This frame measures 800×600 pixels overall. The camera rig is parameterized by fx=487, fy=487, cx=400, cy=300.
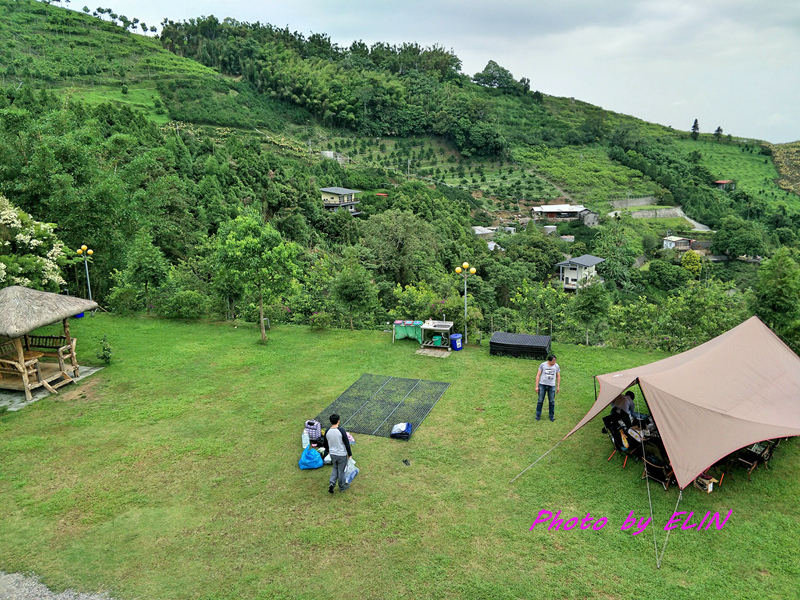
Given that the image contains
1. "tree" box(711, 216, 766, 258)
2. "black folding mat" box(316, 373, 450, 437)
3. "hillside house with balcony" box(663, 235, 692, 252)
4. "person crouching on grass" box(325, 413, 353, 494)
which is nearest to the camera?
"person crouching on grass" box(325, 413, 353, 494)

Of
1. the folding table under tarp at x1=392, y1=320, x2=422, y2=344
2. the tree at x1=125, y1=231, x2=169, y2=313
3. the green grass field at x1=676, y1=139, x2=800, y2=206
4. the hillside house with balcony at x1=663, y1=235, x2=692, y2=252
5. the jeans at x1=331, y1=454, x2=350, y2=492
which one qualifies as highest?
the green grass field at x1=676, y1=139, x2=800, y2=206

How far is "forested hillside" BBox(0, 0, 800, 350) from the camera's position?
567 inches

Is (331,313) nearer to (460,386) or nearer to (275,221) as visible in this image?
(460,386)

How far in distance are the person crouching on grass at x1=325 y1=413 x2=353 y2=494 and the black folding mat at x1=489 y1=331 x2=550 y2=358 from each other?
6203 mm

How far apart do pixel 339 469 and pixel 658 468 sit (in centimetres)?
475

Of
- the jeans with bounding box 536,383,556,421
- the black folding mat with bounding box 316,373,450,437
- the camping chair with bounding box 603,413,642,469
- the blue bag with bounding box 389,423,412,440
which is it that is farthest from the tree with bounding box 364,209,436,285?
the camping chair with bounding box 603,413,642,469

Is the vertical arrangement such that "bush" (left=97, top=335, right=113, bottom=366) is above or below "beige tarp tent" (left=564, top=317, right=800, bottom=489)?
below

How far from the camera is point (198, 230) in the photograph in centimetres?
3127

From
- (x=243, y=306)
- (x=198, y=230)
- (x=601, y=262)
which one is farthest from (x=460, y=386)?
(x=601, y=262)

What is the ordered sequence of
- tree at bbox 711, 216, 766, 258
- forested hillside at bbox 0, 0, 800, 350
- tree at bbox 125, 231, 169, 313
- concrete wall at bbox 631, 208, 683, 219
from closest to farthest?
1. forested hillside at bbox 0, 0, 800, 350
2. tree at bbox 125, 231, 169, 313
3. tree at bbox 711, 216, 766, 258
4. concrete wall at bbox 631, 208, 683, 219

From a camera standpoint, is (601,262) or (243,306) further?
(601,262)

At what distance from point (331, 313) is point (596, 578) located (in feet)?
37.6

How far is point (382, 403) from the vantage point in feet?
33.1

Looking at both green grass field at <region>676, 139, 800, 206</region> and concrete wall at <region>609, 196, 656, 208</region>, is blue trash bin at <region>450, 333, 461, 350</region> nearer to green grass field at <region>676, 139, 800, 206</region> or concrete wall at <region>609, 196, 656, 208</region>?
concrete wall at <region>609, 196, 656, 208</region>
